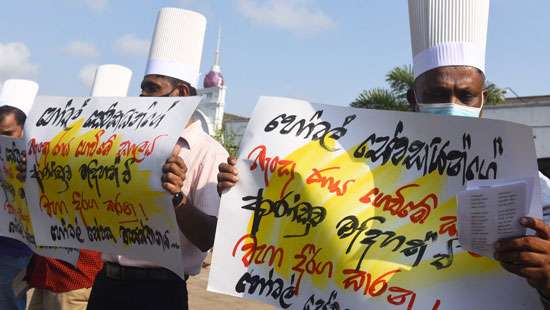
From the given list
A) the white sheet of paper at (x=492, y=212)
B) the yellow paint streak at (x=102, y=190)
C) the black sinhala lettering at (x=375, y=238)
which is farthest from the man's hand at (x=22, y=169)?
the white sheet of paper at (x=492, y=212)

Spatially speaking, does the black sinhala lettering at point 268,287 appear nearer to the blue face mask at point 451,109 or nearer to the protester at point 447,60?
the protester at point 447,60

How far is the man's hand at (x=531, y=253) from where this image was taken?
151 cm

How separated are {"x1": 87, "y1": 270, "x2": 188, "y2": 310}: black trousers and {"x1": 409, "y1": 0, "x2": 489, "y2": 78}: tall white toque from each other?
1.35m

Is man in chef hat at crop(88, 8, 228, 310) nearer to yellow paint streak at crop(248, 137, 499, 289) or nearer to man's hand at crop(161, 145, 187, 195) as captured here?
man's hand at crop(161, 145, 187, 195)

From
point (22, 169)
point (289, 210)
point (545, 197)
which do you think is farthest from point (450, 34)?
point (22, 169)

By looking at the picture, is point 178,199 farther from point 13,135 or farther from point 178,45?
point 13,135

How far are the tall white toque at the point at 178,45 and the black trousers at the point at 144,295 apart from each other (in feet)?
3.24

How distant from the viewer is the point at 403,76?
66.3 feet

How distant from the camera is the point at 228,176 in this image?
215 centimetres

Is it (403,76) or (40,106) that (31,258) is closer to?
(40,106)

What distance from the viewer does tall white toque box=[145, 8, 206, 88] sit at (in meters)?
2.90

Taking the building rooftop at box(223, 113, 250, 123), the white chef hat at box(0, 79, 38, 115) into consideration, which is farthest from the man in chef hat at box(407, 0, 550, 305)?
the building rooftop at box(223, 113, 250, 123)

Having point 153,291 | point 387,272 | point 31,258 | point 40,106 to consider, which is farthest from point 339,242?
point 31,258

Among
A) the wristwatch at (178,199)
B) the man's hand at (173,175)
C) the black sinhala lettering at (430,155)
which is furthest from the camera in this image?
the wristwatch at (178,199)
